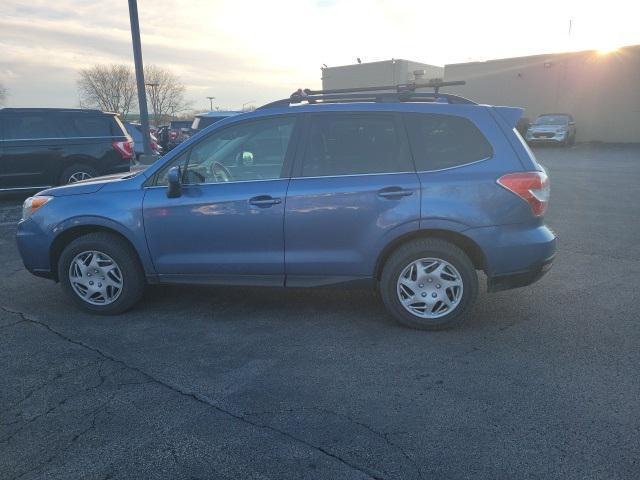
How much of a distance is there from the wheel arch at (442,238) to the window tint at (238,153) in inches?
47.1

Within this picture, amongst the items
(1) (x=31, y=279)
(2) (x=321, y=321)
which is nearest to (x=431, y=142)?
(2) (x=321, y=321)

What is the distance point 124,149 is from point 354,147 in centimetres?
804

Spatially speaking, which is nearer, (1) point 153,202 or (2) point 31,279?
Answer: (1) point 153,202

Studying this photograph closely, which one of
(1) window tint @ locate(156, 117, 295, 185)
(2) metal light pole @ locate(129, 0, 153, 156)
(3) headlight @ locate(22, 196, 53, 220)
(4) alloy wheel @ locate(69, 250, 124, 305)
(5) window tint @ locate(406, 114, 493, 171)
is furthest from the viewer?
(2) metal light pole @ locate(129, 0, 153, 156)

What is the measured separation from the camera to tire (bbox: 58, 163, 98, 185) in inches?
411

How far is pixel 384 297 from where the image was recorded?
4312mm

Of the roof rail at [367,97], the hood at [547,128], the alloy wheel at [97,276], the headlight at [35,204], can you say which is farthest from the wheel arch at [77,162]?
the hood at [547,128]

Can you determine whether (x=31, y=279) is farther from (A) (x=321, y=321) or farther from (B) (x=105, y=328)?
(A) (x=321, y=321)

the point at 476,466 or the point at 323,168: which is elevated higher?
the point at 323,168

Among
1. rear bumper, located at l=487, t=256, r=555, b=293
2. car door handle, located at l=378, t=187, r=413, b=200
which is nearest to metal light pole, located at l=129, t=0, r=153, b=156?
car door handle, located at l=378, t=187, r=413, b=200

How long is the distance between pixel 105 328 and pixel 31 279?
78.9 inches

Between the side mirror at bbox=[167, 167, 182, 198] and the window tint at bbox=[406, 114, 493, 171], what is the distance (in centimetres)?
194

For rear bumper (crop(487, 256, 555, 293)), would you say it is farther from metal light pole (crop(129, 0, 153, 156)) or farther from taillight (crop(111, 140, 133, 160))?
metal light pole (crop(129, 0, 153, 156))

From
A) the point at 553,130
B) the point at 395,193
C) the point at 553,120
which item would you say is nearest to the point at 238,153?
the point at 395,193
